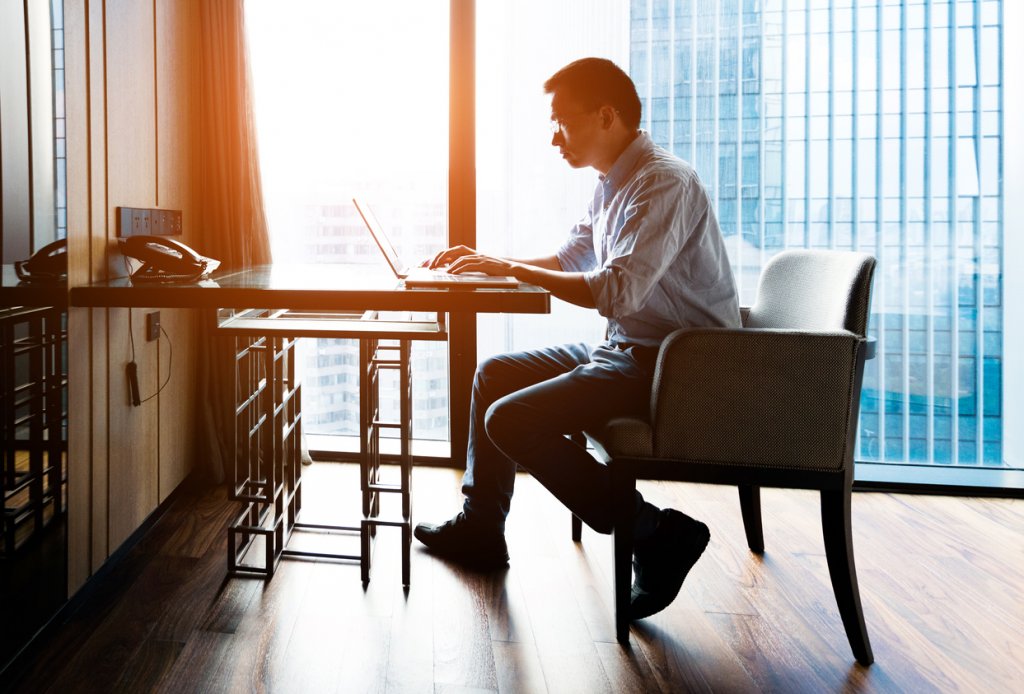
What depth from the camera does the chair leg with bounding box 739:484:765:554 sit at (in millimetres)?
2188

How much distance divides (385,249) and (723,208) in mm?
1430

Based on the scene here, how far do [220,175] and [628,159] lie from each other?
150 cm

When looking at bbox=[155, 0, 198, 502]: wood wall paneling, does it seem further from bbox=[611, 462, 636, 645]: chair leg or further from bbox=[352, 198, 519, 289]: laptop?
bbox=[611, 462, 636, 645]: chair leg

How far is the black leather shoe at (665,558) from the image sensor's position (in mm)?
1709

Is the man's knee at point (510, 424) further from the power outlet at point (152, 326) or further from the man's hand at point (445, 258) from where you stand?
the power outlet at point (152, 326)

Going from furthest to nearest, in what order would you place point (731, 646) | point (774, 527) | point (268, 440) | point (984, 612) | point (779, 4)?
point (779, 4)
point (774, 527)
point (268, 440)
point (984, 612)
point (731, 646)

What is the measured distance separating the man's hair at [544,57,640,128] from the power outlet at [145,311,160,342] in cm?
129

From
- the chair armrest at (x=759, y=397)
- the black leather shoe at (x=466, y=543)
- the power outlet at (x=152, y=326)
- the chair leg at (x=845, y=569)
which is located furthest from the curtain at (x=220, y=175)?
the chair leg at (x=845, y=569)

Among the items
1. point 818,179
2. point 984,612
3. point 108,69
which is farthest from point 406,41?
point 984,612

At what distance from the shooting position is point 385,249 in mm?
1959

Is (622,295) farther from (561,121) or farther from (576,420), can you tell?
(561,121)

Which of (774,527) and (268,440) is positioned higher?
(268,440)

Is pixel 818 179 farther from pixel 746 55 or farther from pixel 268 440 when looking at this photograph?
pixel 268 440

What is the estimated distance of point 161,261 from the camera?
6.29ft
